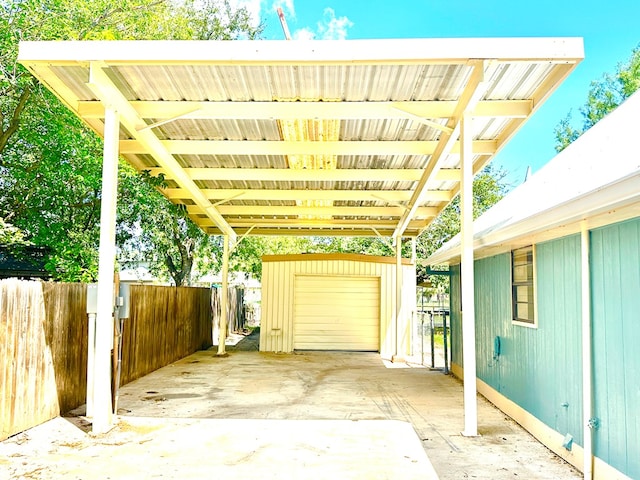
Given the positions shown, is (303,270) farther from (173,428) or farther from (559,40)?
(559,40)

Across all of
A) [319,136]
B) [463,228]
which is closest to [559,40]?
[463,228]

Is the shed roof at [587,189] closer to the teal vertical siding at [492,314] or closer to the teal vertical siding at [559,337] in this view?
the teal vertical siding at [559,337]

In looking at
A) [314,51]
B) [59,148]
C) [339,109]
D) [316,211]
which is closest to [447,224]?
[316,211]

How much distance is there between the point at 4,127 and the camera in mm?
12734

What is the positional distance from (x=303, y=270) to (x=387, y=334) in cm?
259

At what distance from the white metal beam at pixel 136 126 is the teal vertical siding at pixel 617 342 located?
4.57m

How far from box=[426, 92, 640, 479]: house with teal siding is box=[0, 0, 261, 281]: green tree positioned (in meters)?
8.24

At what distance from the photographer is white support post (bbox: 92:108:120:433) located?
5156 mm

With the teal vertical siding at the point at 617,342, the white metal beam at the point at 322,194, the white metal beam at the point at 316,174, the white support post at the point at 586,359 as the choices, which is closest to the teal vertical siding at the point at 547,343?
the white support post at the point at 586,359

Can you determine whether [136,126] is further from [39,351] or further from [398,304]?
[398,304]

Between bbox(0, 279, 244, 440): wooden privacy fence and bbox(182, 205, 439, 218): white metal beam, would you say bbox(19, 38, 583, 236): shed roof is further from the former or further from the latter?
bbox(0, 279, 244, 440): wooden privacy fence

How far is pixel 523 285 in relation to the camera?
239 inches

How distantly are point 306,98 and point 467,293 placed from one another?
270 centimetres

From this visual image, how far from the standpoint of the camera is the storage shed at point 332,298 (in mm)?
13289
